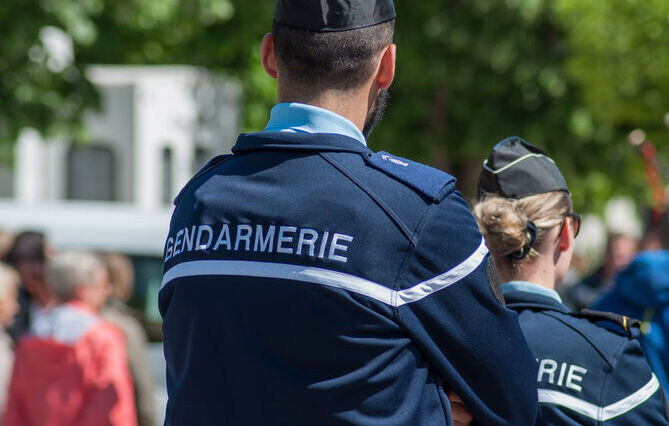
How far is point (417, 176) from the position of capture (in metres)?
1.83

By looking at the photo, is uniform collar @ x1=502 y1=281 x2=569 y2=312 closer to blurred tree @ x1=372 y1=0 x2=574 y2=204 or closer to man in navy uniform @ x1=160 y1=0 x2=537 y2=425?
man in navy uniform @ x1=160 y1=0 x2=537 y2=425

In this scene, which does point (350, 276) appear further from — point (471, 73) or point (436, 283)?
point (471, 73)

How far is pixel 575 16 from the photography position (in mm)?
11812

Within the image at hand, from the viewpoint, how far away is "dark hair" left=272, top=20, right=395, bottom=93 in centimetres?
189

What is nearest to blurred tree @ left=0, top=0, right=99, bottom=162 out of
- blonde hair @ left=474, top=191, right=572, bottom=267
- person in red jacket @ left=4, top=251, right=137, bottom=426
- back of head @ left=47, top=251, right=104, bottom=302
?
back of head @ left=47, top=251, right=104, bottom=302

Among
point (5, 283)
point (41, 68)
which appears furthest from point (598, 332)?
point (41, 68)

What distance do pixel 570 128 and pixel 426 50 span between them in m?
2.16

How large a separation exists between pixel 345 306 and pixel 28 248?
5.62 metres

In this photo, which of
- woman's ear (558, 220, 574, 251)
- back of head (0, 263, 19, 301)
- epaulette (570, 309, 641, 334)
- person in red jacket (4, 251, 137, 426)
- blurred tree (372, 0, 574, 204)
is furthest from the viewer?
blurred tree (372, 0, 574, 204)

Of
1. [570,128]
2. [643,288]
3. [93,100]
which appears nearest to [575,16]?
[570,128]

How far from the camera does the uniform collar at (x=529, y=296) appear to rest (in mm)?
2535

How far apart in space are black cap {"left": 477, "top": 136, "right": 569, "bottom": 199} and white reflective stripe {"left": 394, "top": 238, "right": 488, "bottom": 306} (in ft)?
2.88

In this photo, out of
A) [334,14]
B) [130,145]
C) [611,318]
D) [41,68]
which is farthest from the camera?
[130,145]

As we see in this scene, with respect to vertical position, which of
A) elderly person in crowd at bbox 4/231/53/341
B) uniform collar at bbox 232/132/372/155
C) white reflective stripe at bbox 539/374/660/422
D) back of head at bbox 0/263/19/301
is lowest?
elderly person in crowd at bbox 4/231/53/341
